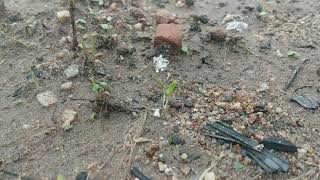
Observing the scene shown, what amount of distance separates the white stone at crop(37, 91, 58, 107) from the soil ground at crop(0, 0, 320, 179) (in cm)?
3

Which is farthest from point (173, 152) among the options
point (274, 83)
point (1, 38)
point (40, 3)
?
point (40, 3)

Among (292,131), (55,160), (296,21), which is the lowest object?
(55,160)

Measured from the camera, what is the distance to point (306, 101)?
2.32 metres

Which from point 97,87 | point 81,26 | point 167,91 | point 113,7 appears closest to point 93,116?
point 97,87

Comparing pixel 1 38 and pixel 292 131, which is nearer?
pixel 292 131

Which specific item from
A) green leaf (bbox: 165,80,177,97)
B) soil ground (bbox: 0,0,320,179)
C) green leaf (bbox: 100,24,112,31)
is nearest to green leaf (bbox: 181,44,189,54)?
soil ground (bbox: 0,0,320,179)

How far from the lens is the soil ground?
6.56ft

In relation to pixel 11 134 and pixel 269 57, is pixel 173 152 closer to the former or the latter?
pixel 11 134

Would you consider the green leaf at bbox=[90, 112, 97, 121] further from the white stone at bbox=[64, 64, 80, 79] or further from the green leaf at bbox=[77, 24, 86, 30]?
the green leaf at bbox=[77, 24, 86, 30]

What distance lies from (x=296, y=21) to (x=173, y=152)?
1635 mm

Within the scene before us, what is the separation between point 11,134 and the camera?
2141 mm

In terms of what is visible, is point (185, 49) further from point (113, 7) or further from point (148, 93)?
point (113, 7)

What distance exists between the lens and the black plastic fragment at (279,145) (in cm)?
203

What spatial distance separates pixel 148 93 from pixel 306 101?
36.5 inches
